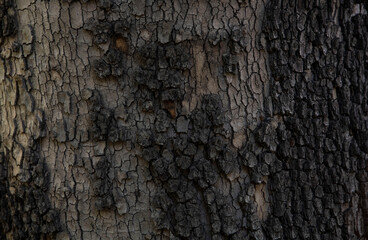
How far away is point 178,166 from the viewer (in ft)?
6.06

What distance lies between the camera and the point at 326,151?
6.69ft

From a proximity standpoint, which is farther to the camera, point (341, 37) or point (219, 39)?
point (341, 37)

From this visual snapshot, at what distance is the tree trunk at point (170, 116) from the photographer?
1.81 metres

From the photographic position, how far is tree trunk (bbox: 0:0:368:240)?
71.4 inches

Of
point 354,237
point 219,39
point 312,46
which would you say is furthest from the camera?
point 354,237

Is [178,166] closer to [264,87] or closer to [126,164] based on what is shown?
[126,164]

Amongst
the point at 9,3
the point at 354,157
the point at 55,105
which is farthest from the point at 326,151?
the point at 9,3

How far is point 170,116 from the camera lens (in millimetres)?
1840

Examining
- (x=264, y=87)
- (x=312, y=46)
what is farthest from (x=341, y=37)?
(x=264, y=87)

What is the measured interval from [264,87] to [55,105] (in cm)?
89

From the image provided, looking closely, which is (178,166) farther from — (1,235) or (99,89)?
(1,235)

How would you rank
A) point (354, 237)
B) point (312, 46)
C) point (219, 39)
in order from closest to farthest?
point (219, 39) → point (312, 46) → point (354, 237)

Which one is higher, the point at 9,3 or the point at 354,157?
the point at 9,3

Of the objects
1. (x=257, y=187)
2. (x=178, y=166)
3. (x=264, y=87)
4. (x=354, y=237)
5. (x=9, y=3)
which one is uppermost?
(x=9, y=3)
